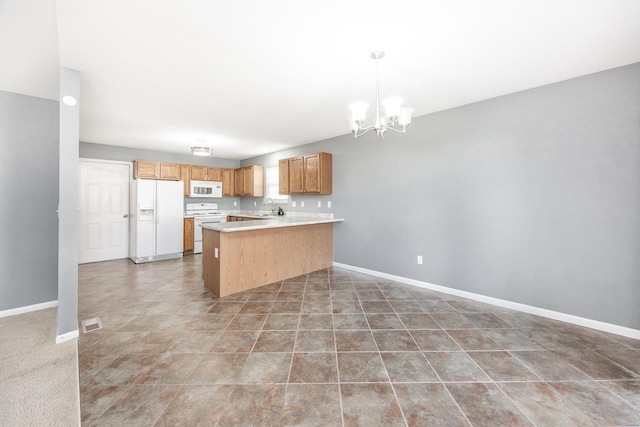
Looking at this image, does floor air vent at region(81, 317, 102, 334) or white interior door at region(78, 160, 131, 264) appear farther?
white interior door at region(78, 160, 131, 264)

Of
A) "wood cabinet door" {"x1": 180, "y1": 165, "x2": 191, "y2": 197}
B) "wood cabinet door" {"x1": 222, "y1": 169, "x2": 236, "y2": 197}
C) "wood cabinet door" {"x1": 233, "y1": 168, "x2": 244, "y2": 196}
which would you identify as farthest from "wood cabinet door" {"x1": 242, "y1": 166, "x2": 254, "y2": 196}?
"wood cabinet door" {"x1": 180, "y1": 165, "x2": 191, "y2": 197}

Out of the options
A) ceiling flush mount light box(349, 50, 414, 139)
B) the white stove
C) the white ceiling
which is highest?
the white ceiling

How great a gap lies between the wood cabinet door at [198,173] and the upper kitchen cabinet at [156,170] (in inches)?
13.5

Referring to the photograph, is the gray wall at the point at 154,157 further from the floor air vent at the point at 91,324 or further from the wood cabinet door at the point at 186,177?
the floor air vent at the point at 91,324

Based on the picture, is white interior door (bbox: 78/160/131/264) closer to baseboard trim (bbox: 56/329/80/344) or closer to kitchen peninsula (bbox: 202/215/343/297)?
kitchen peninsula (bbox: 202/215/343/297)

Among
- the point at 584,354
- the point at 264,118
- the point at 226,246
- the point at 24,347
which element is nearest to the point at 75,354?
the point at 24,347

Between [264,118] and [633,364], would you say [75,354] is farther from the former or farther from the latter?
[633,364]

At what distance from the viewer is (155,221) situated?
17.5 feet

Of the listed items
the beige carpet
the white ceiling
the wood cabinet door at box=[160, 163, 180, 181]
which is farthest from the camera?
the wood cabinet door at box=[160, 163, 180, 181]

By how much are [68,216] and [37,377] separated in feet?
4.10

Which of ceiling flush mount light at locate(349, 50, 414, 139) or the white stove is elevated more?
ceiling flush mount light at locate(349, 50, 414, 139)

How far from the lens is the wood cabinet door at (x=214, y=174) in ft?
21.8

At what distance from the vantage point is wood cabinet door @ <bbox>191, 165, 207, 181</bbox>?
6.32 metres

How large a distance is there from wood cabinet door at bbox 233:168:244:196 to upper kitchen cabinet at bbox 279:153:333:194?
2.06 metres
